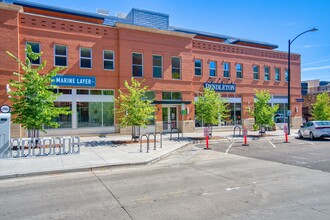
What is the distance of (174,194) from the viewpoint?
19.5 ft

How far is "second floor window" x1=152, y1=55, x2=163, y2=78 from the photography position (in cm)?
2243

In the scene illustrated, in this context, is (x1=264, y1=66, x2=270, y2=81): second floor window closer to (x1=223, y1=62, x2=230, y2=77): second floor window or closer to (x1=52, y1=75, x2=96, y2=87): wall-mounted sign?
(x1=223, y1=62, x2=230, y2=77): second floor window

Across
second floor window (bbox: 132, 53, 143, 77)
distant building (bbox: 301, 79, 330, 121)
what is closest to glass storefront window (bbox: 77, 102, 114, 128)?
second floor window (bbox: 132, 53, 143, 77)

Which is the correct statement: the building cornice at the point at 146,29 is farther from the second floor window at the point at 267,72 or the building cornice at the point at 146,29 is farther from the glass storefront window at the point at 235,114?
the second floor window at the point at 267,72

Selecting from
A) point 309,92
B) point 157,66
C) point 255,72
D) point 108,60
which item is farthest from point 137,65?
point 309,92

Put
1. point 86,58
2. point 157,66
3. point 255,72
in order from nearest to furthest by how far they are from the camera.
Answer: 1. point 86,58
2. point 157,66
3. point 255,72

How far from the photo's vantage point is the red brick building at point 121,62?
18.2 metres

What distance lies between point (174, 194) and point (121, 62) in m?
16.5

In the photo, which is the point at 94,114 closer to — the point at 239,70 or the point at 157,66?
the point at 157,66

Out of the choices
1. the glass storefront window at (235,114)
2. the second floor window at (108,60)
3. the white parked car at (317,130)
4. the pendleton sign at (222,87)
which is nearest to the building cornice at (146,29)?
the second floor window at (108,60)

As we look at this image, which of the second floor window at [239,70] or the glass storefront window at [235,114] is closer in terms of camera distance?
the glass storefront window at [235,114]

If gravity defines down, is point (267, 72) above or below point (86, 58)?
above

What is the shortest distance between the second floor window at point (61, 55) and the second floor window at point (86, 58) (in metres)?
1.21

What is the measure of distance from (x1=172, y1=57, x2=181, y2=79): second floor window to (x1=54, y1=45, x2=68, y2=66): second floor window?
9.65 meters
